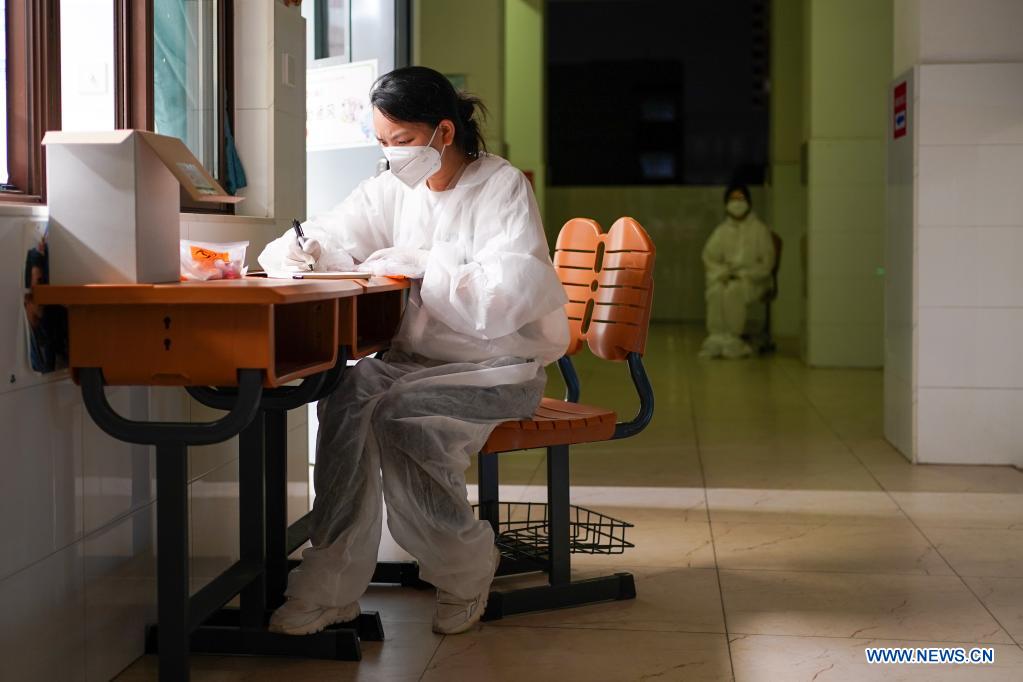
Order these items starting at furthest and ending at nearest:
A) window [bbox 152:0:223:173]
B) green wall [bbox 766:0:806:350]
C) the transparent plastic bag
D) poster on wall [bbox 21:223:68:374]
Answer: green wall [bbox 766:0:806:350], window [bbox 152:0:223:173], the transparent plastic bag, poster on wall [bbox 21:223:68:374]

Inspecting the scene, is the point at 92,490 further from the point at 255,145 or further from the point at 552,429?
the point at 255,145

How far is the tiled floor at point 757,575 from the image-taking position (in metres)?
A: 2.64

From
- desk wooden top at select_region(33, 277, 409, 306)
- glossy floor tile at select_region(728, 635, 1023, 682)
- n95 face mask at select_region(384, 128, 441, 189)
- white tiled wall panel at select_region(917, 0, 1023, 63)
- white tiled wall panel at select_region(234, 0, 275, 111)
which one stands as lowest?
glossy floor tile at select_region(728, 635, 1023, 682)

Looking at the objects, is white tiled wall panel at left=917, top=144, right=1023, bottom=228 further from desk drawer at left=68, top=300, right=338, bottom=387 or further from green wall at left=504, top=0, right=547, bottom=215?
green wall at left=504, top=0, right=547, bottom=215

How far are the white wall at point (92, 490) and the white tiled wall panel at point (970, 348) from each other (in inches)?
110

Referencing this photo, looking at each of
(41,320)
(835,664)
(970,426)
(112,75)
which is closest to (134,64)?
(112,75)

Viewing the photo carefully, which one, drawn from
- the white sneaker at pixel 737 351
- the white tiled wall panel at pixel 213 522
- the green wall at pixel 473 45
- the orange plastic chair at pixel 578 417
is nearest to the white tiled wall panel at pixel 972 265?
the orange plastic chair at pixel 578 417

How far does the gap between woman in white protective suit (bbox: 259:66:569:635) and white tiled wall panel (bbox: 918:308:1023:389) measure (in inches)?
97.9

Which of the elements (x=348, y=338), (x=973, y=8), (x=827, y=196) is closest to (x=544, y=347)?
(x=348, y=338)

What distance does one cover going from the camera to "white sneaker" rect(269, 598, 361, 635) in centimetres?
268

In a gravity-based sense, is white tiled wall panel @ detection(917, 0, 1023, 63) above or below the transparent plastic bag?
above

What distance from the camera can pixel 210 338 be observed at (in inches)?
83.6

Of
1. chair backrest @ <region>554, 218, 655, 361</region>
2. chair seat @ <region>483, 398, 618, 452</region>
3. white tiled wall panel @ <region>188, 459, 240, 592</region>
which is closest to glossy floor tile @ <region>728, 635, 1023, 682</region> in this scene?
chair seat @ <region>483, 398, 618, 452</region>

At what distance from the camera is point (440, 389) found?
280cm
